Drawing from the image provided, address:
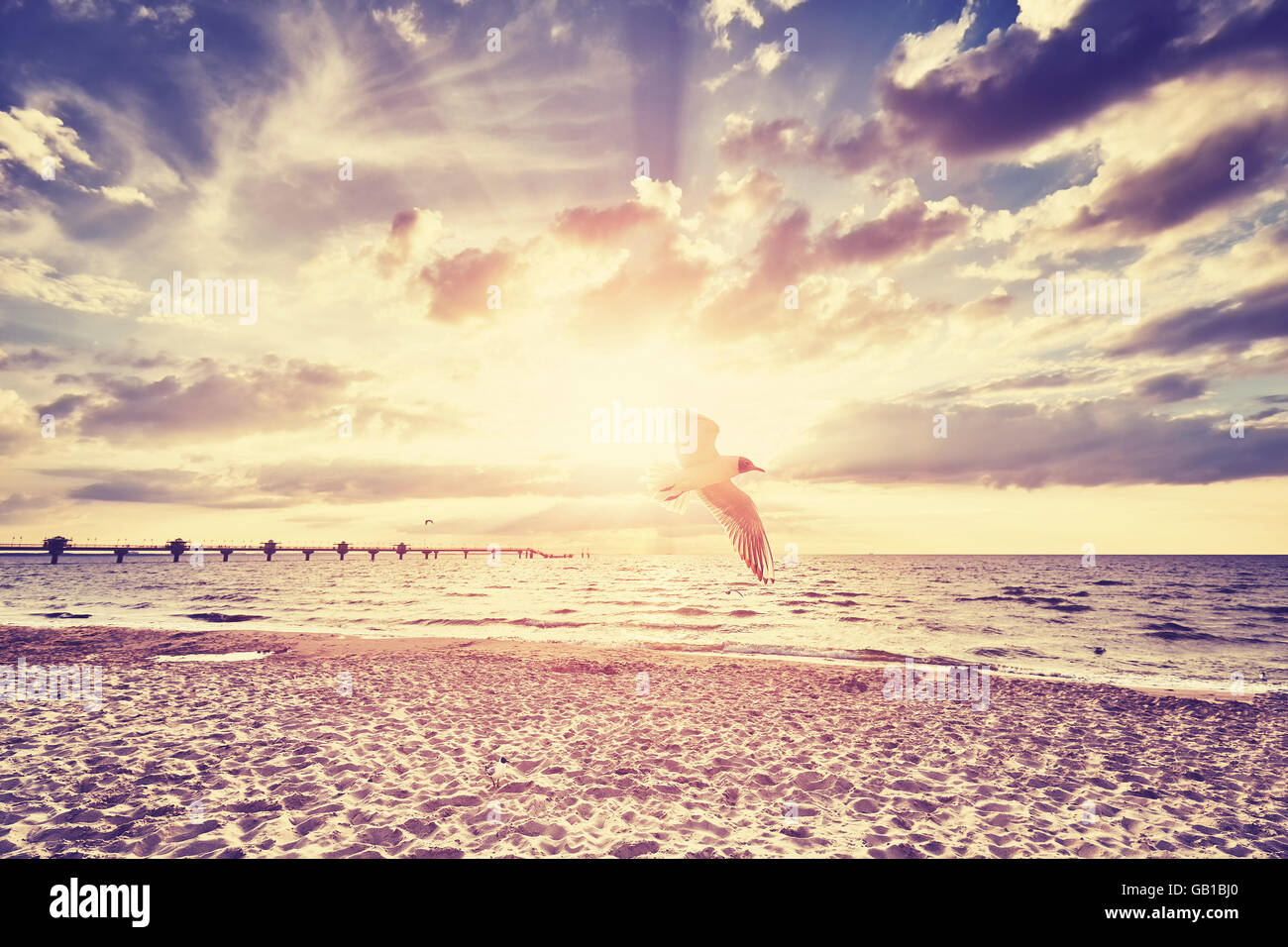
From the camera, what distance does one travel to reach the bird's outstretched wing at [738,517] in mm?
6686

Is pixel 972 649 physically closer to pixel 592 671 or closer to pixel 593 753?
pixel 592 671

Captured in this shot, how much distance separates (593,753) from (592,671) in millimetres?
7030

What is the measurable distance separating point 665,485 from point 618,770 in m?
5.22

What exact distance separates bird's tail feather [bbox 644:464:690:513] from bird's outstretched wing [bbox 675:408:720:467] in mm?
200

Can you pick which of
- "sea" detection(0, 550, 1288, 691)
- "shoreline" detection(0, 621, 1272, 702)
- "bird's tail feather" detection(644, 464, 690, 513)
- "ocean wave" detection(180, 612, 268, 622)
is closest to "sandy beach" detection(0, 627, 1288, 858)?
"shoreline" detection(0, 621, 1272, 702)

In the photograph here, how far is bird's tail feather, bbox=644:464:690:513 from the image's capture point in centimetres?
581

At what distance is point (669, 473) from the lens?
6.36m

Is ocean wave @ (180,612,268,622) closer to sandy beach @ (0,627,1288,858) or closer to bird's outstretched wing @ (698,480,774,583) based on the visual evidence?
sandy beach @ (0,627,1288,858)

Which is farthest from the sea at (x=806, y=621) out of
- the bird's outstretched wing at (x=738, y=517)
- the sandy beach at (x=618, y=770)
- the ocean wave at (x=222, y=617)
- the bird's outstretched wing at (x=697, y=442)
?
the bird's outstretched wing at (x=697, y=442)

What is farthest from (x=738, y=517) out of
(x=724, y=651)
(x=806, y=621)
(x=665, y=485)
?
(x=806, y=621)

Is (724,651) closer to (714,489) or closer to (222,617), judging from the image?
(714,489)

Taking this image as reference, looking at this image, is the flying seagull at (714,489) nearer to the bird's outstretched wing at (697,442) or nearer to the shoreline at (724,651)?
the bird's outstretched wing at (697,442)

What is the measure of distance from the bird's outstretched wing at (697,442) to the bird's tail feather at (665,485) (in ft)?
0.66
